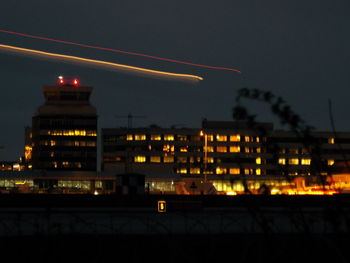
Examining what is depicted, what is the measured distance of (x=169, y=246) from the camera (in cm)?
2134

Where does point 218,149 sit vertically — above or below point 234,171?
above

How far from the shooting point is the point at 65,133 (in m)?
177

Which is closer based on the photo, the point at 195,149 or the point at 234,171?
the point at 195,149

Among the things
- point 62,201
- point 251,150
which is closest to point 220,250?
point 62,201

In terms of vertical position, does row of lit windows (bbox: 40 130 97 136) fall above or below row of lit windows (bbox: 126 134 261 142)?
above

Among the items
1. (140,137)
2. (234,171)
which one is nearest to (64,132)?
(140,137)

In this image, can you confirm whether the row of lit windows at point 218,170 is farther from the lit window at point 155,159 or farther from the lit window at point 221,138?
the lit window at point 221,138

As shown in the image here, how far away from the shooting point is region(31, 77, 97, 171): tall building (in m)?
176

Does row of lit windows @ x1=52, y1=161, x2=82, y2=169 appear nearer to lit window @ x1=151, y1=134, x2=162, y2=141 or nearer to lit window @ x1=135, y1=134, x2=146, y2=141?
lit window @ x1=135, y1=134, x2=146, y2=141

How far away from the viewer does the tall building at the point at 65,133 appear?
17612 centimetres

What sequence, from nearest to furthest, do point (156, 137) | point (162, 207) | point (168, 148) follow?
point (162, 207)
point (168, 148)
point (156, 137)

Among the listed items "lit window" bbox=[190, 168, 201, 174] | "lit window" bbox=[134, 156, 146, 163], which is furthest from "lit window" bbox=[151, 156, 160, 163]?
"lit window" bbox=[190, 168, 201, 174]

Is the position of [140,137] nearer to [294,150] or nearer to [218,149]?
[218,149]

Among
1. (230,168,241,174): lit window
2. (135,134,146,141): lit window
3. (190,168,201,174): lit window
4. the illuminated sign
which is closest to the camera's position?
the illuminated sign
